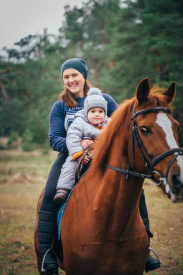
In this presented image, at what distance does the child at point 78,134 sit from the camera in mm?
2781

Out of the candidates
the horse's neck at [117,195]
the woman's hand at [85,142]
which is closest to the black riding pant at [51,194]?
the woman's hand at [85,142]

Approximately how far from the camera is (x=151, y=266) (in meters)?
3.12

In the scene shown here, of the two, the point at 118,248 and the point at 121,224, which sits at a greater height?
the point at 121,224

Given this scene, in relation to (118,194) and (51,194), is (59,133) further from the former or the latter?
(118,194)

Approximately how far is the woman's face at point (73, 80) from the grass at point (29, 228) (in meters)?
1.82

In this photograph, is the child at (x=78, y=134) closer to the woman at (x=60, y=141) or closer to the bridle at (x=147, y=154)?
the woman at (x=60, y=141)

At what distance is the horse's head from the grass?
1.87ft

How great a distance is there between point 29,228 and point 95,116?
5.75 m

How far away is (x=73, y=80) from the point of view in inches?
134

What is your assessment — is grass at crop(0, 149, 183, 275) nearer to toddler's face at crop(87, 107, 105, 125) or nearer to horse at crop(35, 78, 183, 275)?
horse at crop(35, 78, 183, 275)

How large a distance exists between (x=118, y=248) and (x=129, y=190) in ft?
1.97

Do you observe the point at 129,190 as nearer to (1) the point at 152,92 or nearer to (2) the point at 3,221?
(1) the point at 152,92

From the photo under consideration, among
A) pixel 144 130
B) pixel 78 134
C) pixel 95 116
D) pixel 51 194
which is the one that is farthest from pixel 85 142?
pixel 144 130

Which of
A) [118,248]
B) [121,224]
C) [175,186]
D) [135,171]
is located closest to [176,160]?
[175,186]
